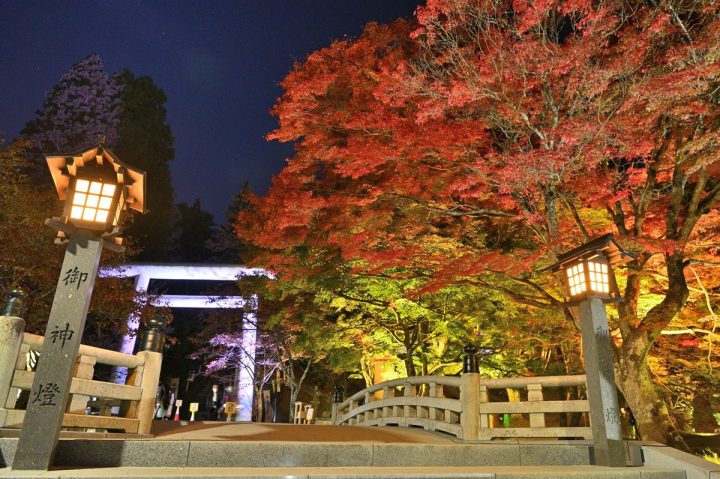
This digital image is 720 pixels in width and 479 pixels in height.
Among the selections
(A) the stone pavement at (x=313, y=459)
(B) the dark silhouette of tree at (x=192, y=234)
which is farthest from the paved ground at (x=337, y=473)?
(B) the dark silhouette of tree at (x=192, y=234)

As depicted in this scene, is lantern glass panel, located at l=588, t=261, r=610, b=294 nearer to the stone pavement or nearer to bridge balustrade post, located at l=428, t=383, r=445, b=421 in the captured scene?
the stone pavement

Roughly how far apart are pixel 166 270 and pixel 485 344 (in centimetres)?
2092

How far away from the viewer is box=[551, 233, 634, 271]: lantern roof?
684 cm

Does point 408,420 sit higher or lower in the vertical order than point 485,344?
lower

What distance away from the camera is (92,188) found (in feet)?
18.1

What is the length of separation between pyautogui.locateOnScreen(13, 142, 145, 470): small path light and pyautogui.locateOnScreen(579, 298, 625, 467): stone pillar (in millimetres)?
6691

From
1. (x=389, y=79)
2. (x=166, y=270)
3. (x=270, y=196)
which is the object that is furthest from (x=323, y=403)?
(x=389, y=79)

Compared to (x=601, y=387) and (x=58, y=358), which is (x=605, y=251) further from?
(x=58, y=358)

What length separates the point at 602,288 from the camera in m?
6.90

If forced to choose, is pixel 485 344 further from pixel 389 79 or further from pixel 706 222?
pixel 389 79

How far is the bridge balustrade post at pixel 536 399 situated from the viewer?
766 cm

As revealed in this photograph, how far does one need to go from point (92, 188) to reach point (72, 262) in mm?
947

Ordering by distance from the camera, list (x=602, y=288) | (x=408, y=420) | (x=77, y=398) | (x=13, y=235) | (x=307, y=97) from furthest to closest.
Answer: (x=13, y=235) < (x=307, y=97) < (x=408, y=420) < (x=602, y=288) < (x=77, y=398)

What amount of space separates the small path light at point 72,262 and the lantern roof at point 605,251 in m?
6.35
